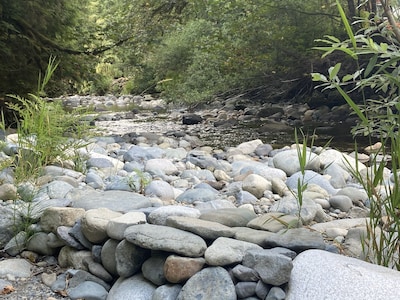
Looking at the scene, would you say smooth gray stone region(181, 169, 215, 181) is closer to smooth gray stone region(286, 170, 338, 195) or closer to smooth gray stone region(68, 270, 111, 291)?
smooth gray stone region(286, 170, 338, 195)

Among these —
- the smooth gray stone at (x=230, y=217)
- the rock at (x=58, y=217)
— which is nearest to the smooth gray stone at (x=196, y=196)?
the smooth gray stone at (x=230, y=217)

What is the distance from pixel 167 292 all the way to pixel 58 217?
797mm

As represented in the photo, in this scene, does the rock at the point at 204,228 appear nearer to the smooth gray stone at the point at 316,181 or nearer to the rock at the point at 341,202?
the rock at the point at 341,202

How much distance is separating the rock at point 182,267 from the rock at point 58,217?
71 centimetres

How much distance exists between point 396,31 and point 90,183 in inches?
79.1

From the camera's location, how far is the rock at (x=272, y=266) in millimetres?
1600

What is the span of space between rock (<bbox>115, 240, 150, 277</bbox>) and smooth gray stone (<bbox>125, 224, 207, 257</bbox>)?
0.22 ft

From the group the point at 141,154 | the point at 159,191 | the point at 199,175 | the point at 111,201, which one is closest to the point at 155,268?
the point at 111,201

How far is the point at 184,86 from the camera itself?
10984 mm

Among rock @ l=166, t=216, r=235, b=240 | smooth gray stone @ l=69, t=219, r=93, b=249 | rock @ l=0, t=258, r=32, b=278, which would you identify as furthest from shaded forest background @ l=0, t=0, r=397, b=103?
rock @ l=166, t=216, r=235, b=240

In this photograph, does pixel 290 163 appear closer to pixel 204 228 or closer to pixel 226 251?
pixel 204 228

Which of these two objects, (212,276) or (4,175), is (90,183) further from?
(212,276)

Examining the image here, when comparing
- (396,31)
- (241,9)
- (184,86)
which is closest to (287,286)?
(396,31)

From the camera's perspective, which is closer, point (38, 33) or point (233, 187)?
point (233, 187)
